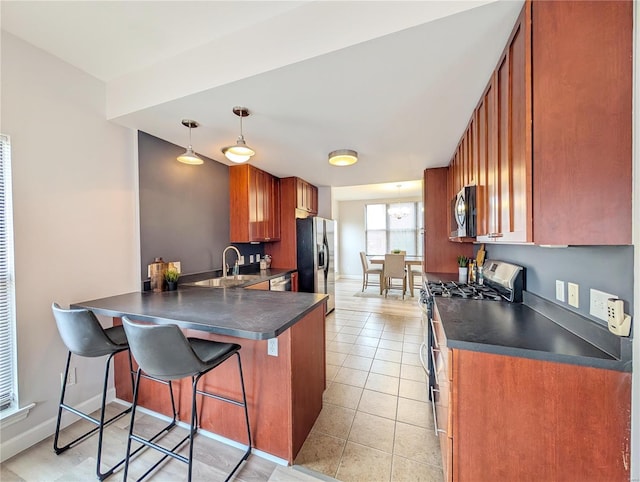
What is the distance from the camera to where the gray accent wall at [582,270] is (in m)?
0.97

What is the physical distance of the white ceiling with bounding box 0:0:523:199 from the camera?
1.19 meters

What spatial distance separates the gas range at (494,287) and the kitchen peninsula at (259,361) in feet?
3.45

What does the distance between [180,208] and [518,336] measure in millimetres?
2929

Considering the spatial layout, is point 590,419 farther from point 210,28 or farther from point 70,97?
point 70,97

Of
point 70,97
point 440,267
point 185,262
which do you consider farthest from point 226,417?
point 440,267

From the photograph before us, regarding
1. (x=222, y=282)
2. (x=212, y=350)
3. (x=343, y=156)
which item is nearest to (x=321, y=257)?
(x=222, y=282)

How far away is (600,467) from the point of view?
3.03ft

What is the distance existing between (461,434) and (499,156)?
4.36 feet

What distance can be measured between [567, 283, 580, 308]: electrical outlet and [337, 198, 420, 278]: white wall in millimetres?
6662

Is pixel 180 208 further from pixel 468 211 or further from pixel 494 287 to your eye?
pixel 494 287

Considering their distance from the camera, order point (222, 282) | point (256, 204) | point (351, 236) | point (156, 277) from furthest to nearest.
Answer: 1. point (351, 236)
2. point (256, 204)
3. point (222, 282)
4. point (156, 277)

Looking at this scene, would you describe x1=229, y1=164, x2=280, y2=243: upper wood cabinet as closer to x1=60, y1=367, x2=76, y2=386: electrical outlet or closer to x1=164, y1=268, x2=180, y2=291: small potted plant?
x1=164, y1=268, x2=180, y2=291: small potted plant

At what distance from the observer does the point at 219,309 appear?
5.39 feet

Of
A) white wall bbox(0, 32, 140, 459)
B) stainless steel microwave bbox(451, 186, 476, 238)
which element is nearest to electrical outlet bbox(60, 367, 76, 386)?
white wall bbox(0, 32, 140, 459)
